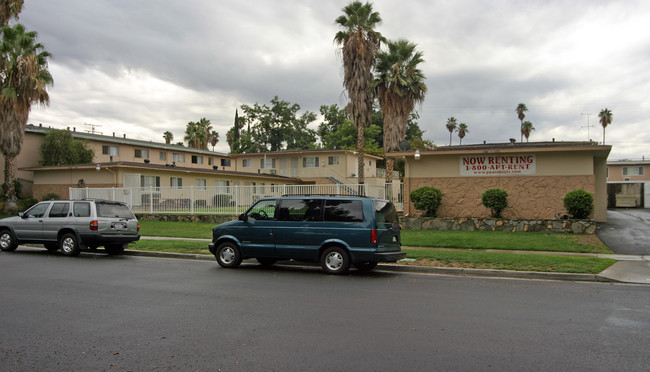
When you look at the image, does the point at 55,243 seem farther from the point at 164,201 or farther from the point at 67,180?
the point at 67,180

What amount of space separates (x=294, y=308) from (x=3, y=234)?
42.5ft

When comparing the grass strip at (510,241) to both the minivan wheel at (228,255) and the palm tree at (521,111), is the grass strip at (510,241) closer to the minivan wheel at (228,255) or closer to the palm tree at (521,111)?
the minivan wheel at (228,255)

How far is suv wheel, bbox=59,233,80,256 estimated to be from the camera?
14.0 metres

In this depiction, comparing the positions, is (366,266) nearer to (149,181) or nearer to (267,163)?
(149,181)

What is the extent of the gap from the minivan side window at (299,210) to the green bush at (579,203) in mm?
12144

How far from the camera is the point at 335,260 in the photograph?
10.9 m

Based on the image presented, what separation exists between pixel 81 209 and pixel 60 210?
785 mm

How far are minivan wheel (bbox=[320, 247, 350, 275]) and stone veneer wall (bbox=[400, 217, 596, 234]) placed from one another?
10056 millimetres

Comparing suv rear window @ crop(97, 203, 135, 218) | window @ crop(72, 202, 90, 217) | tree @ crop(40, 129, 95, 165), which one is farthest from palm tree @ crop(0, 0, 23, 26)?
suv rear window @ crop(97, 203, 135, 218)

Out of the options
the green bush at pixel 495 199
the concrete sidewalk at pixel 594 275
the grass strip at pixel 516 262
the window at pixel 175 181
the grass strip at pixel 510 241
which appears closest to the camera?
the concrete sidewalk at pixel 594 275

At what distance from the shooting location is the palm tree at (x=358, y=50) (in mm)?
29000

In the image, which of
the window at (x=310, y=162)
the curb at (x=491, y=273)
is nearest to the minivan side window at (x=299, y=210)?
the curb at (x=491, y=273)

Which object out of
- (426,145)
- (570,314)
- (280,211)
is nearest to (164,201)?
(280,211)

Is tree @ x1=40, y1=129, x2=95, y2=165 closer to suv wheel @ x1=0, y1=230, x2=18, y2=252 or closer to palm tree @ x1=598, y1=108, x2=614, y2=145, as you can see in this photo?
suv wheel @ x1=0, y1=230, x2=18, y2=252
